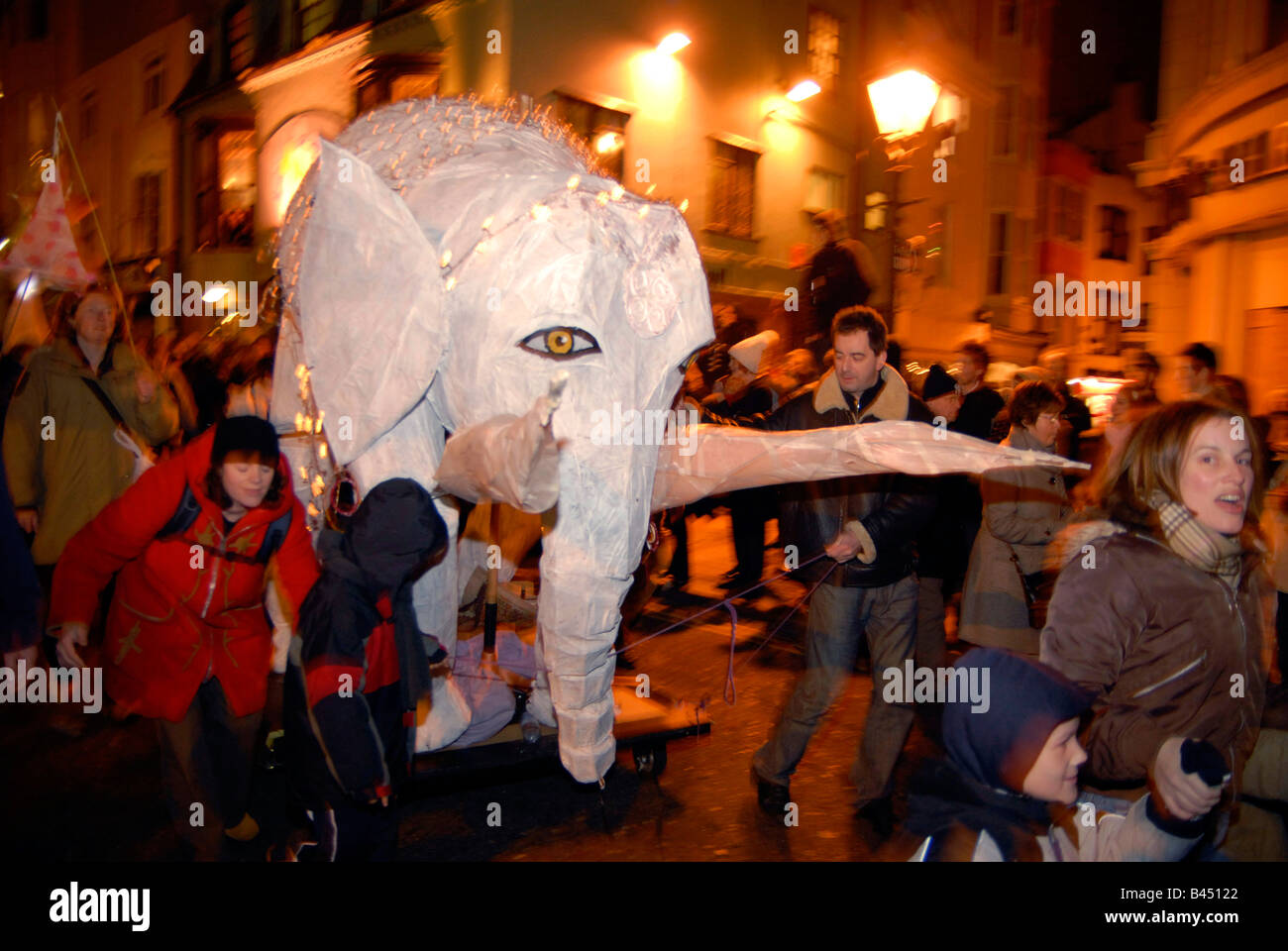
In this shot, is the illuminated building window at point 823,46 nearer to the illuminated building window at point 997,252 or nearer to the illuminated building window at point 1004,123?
the illuminated building window at point 997,252

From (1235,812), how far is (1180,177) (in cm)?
1145

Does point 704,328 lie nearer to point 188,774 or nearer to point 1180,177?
point 188,774

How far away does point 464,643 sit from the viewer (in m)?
4.09

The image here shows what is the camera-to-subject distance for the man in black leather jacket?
3342 millimetres

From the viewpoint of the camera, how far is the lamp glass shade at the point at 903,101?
252 inches

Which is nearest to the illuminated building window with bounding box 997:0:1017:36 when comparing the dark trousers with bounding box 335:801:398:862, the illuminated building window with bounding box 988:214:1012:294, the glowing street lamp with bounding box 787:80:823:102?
the illuminated building window with bounding box 988:214:1012:294

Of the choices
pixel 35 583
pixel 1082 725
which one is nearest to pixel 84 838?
pixel 35 583

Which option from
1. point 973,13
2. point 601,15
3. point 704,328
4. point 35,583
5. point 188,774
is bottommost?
point 188,774

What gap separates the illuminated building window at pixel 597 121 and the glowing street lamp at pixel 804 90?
179cm

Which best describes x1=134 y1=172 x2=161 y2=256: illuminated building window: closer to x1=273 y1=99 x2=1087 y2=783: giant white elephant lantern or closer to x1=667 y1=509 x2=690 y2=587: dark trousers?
x1=273 y1=99 x2=1087 y2=783: giant white elephant lantern

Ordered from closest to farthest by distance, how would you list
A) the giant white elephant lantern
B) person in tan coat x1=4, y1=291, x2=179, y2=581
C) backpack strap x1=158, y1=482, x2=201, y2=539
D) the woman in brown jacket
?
the woman in brown jacket → the giant white elephant lantern → backpack strap x1=158, y1=482, x2=201, y2=539 → person in tan coat x1=4, y1=291, x2=179, y2=581

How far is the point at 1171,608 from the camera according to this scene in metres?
2.16

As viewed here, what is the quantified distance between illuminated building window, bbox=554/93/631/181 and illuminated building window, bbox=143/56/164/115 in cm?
527

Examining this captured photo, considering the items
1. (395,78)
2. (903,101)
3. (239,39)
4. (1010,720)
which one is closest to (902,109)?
(903,101)
